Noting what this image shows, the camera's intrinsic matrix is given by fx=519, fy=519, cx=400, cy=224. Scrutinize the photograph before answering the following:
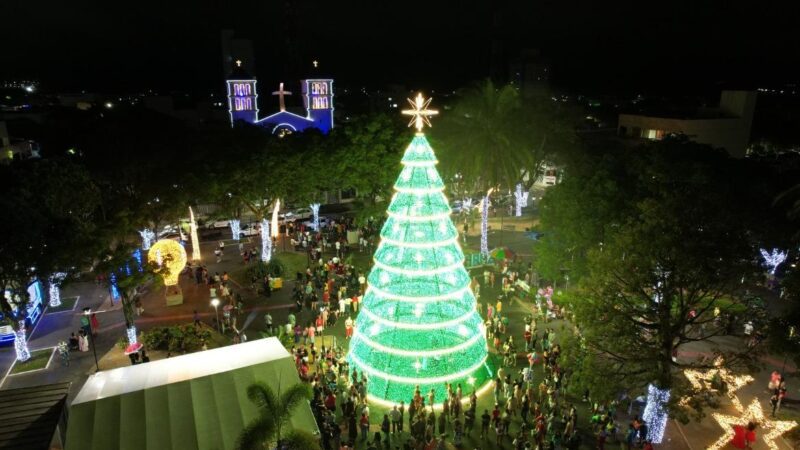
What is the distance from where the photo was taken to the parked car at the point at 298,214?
44.9 metres

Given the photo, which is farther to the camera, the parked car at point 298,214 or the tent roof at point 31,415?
the parked car at point 298,214

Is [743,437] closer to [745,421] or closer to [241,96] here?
[745,421]

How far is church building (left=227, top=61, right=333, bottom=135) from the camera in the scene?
4659 cm

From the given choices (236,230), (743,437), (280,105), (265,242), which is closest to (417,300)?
(743,437)

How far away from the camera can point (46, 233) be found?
→ 66.2 ft

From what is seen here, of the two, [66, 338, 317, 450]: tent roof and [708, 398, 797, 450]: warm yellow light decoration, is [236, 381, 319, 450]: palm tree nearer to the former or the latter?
[66, 338, 317, 450]: tent roof

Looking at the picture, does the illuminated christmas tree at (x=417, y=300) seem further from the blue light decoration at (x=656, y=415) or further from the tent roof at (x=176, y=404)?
the blue light decoration at (x=656, y=415)

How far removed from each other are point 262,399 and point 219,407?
9.07 ft

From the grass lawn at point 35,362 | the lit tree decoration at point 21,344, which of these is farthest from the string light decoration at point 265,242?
the lit tree decoration at point 21,344

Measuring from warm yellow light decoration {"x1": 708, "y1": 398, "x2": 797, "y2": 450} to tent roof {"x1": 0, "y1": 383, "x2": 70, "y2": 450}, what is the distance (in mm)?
20884

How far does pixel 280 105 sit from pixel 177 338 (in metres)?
29.9

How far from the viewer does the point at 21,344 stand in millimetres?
22422

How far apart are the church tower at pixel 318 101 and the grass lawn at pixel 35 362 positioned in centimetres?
3243

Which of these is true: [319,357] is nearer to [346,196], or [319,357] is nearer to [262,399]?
[262,399]
